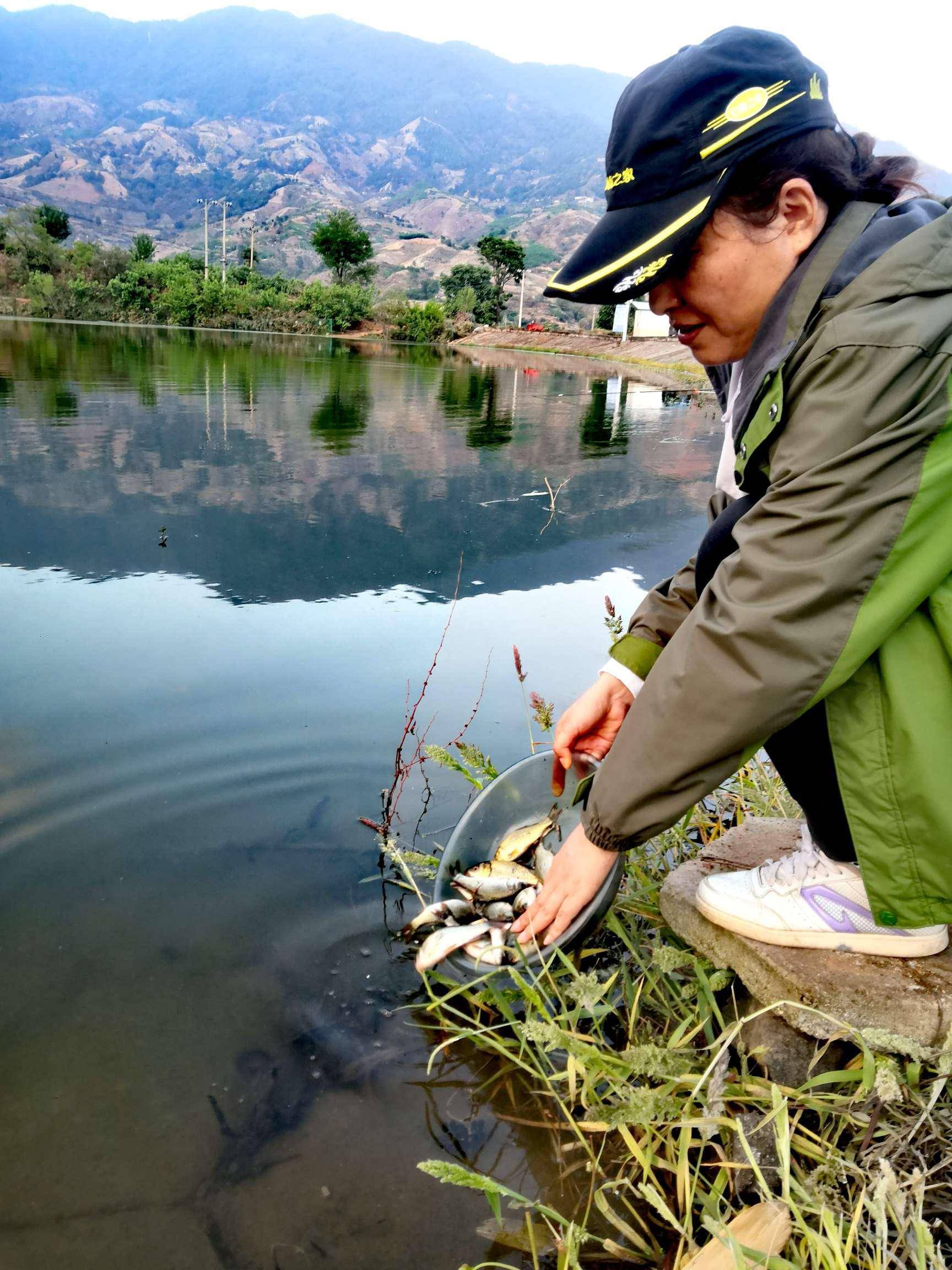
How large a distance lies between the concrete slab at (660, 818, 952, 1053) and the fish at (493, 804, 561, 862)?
58 centimetres

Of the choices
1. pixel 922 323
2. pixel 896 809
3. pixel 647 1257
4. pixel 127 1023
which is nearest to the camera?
pixel 922 323

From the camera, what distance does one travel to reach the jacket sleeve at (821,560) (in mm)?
1344

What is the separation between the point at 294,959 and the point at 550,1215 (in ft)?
3.18

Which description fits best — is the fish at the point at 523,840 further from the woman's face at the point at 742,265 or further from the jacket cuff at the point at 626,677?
the woman's face at the point at 742,265

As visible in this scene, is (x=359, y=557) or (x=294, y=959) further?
(x=359, y=557)

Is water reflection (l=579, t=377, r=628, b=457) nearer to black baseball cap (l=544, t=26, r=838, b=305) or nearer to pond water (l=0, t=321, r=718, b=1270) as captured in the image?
pond water (l=0, t=321, r=718, b=1270)

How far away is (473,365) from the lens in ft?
101

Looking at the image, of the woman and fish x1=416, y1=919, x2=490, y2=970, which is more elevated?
the woman

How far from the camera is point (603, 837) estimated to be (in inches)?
64.5

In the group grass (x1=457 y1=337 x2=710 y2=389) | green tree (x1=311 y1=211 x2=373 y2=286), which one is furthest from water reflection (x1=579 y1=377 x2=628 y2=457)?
green tree (x1=311 y1=211 x2=373 y2=286)

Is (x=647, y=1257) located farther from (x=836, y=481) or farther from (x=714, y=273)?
(x=714, y=273)

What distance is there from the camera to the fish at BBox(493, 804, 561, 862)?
2.45m

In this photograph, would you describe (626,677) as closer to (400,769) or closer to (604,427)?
(400,769)

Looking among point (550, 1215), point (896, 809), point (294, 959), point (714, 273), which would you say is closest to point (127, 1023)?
point (294, 959)
